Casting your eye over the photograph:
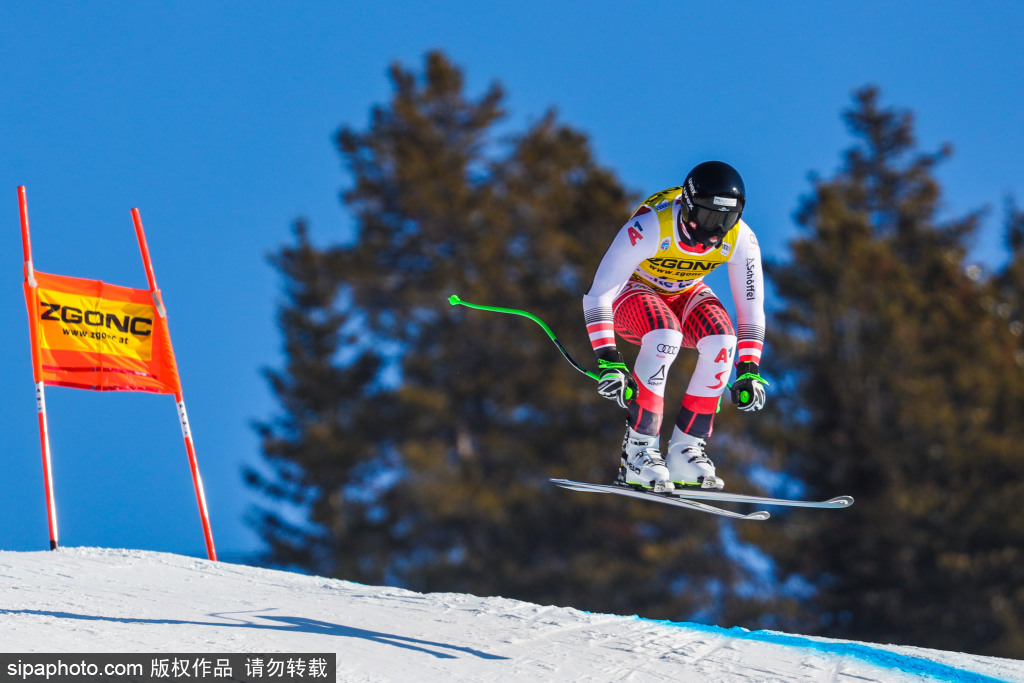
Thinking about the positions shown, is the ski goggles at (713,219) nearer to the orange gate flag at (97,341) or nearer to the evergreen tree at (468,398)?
the orange gate flag at (97,341)

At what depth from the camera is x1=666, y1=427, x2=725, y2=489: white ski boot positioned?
6.56 metres

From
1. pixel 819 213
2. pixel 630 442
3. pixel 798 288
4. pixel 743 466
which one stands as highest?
pixel 819 213

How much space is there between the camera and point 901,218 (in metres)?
29.6

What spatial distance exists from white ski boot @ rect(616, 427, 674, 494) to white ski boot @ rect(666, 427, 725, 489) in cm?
14

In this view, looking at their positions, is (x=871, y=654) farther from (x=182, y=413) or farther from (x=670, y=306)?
(x=182, y=413)

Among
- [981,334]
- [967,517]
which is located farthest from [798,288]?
[967,517]

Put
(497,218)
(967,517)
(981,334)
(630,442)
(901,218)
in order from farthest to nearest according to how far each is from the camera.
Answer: (901,218) < (497,218) < (981,334) < (967,517) < (630,442)

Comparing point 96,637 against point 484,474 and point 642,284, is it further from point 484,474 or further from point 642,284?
point 484,474

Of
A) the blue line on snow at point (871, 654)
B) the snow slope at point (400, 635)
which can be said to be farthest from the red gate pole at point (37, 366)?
the blue line on snow at point (871, 654)

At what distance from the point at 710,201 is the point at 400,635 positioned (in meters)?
3.70

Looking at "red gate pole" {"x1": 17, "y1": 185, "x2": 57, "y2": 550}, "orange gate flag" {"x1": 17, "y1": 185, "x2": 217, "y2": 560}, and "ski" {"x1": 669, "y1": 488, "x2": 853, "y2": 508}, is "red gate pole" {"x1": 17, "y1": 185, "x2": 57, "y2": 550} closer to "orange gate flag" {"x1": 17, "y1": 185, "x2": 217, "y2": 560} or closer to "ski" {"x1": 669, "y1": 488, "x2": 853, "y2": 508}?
"orange gate flag" {"x1": 17, "y1": 185, "x2": 217, "y2": 560}

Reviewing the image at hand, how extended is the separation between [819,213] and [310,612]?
19.1 metres

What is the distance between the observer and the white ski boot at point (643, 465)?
20.9 feet

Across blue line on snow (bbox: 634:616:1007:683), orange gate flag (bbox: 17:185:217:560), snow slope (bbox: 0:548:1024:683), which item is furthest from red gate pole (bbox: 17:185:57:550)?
blue line on snow (bbox: 634:616:1007:683)
